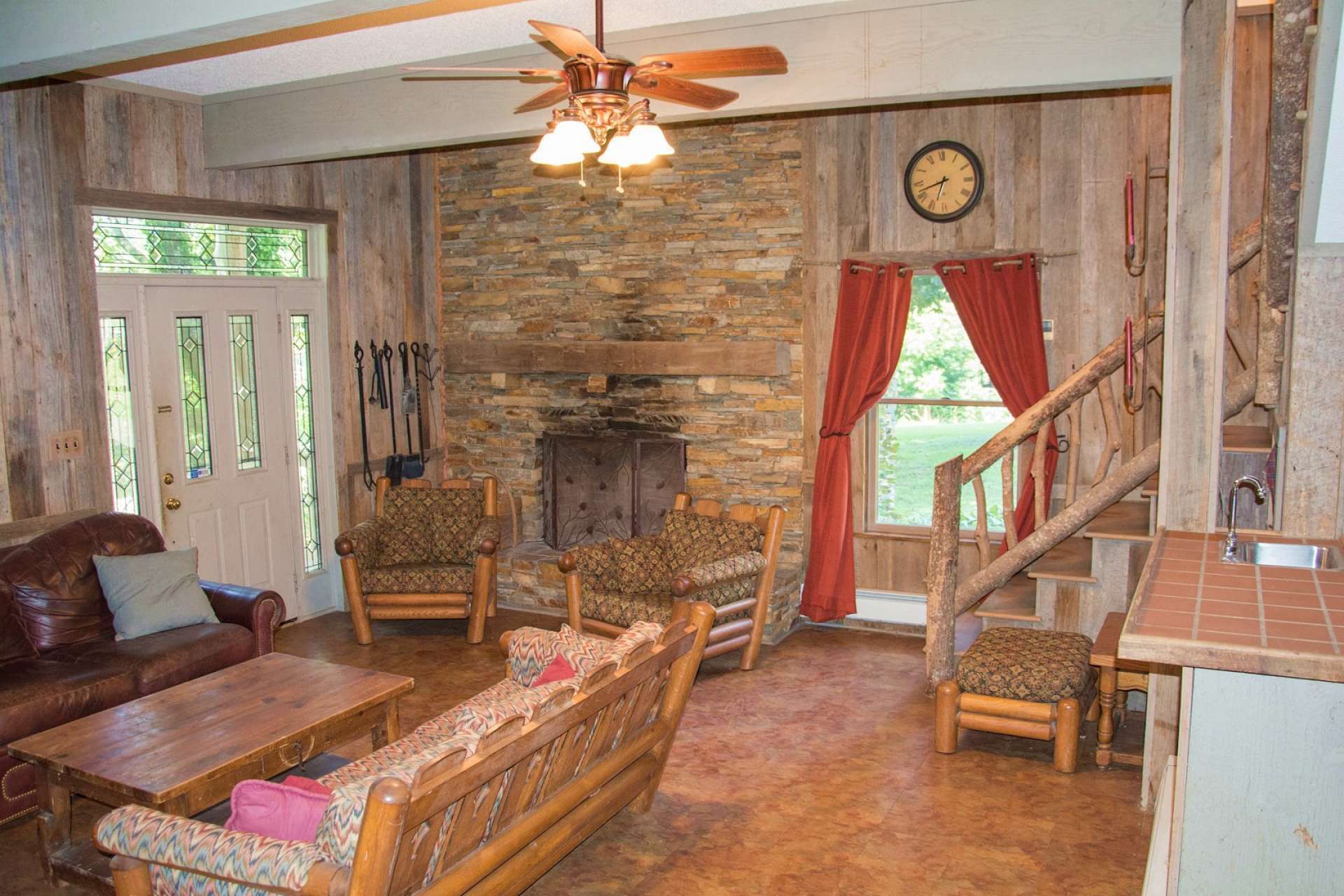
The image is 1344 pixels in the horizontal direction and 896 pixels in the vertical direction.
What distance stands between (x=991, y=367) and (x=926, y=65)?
2.26 m

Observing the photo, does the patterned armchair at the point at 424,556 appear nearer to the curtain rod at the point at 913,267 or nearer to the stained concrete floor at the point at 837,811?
the stained concrete floor at the point at 837,811

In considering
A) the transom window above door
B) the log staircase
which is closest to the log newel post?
the log staircase

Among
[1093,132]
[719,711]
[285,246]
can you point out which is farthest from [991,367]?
[285,246]

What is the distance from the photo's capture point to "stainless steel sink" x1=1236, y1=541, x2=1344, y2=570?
3.33 m

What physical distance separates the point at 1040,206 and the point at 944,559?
2.13 m

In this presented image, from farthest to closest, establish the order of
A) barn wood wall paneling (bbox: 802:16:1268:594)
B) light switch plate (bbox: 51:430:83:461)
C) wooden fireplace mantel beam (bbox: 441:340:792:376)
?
wooden fireplace mantel beam (bbox: 441:340:792:376) < barn wood wall paneling (bbox: 802:16:1268:594) < light switch plate (bbox: 51:430:83:461)

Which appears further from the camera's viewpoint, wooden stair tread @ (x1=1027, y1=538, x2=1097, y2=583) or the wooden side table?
wooden stair tread @ (x1=1027, y1=538, x2=1097, y2=583)

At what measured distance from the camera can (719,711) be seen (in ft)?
17.5

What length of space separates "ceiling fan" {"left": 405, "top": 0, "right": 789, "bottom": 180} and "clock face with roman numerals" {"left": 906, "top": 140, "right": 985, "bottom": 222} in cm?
250

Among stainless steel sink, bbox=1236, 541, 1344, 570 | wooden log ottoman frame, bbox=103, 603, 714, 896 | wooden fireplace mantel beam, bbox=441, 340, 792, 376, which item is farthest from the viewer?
wooden fireplace mantel beam, bbox=441, 340, 792, 376

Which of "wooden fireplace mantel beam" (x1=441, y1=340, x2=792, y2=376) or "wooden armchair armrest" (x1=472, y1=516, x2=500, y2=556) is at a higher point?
"wooden fireplace mantel beam" (x1=441, y1=340, x2=792, y2=376)

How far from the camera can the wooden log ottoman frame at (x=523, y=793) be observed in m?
2.62

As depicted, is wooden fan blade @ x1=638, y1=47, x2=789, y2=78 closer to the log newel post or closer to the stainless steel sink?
the stainless steel sink

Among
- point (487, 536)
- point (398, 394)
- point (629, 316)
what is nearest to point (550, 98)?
point (629, 316)
